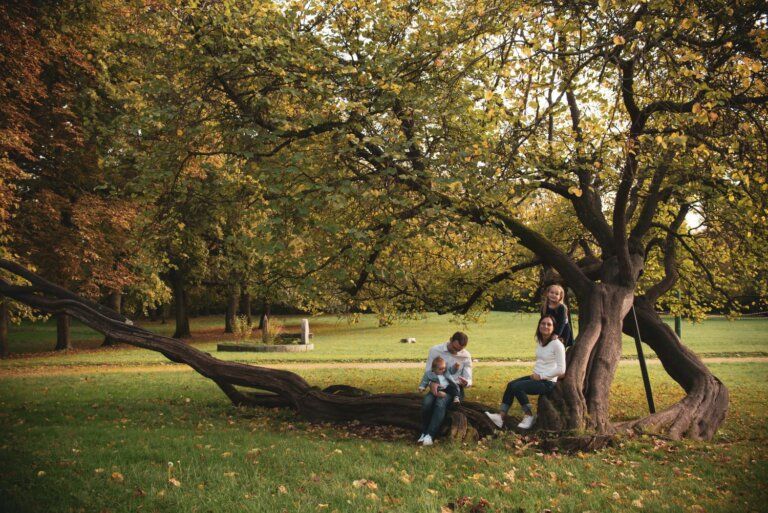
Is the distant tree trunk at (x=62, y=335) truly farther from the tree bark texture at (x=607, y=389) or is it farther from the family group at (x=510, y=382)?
the tree bark texture at (x=607, y=389)

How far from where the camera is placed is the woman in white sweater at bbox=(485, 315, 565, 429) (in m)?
7.88

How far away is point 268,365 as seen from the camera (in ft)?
63.1

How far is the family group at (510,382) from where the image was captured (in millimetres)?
7867

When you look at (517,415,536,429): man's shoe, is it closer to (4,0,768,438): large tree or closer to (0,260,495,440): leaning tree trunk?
(4,0,768,438): large tree

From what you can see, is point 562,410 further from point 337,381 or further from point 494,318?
point 494,318

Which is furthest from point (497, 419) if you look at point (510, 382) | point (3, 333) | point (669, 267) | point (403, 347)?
point (3, 333)

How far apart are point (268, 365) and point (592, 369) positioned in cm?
1250

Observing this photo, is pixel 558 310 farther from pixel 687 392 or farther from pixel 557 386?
pixel 687 392

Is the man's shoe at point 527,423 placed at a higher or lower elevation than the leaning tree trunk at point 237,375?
lower

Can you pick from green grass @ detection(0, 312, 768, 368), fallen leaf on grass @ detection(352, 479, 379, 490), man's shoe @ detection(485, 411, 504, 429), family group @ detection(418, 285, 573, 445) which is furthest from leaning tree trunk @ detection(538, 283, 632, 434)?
green grass @ detection(0, 312, 768, 368)

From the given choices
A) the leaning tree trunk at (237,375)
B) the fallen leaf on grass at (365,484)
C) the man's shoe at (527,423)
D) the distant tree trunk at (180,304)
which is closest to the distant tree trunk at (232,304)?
the distant tree trunk at (180,304)

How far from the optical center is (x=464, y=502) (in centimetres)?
512

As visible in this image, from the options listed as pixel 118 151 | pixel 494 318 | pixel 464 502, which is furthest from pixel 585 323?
pixel 494 318

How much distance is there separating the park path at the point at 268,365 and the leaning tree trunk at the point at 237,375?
7219 mm
